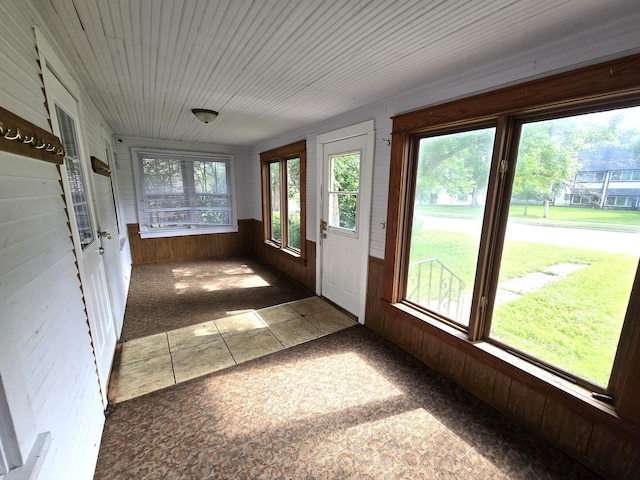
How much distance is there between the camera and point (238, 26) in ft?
4.61

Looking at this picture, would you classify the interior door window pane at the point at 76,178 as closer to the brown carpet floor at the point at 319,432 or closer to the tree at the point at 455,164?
the brown carpet floor at the point at 319,432

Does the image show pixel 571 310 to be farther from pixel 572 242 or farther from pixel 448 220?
pixel 448 220

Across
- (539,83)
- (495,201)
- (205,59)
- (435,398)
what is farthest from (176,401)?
(539,83)

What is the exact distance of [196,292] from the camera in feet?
12.7

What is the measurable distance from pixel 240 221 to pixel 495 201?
5093 millimetres

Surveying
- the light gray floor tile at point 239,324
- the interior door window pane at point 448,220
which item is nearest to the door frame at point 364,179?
the interior door window pane at point 448,220

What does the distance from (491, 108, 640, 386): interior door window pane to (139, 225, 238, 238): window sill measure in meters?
5.18

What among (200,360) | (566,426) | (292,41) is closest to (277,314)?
(200,360)

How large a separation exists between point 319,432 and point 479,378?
4.07 feet

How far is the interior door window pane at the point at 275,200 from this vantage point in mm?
4904

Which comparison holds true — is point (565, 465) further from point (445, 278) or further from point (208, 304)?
point (208, 304)

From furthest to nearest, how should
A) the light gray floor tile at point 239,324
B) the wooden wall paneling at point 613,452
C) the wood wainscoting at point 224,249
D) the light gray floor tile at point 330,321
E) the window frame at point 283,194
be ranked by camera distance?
the wood wainscoting at point 224,249
the window frame at point 283,194
the light gray floor tile at point 330,321
the light gray floor tile at point 239,324
the wooden wall paneling at point 613,452

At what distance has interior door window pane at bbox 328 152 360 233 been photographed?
3082 mm

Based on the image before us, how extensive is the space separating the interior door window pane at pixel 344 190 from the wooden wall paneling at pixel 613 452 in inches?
91.4
